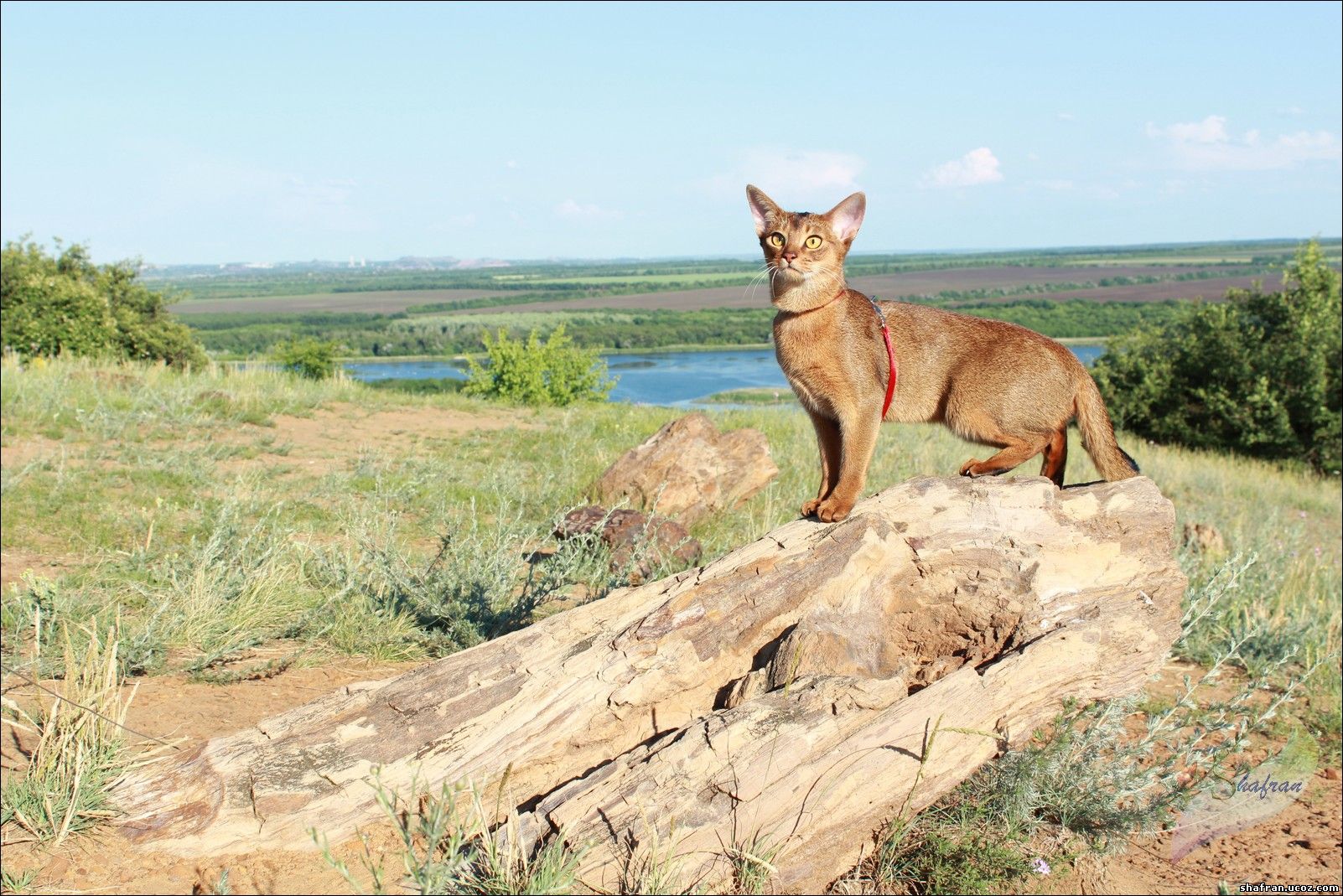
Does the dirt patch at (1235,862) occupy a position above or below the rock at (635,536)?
below

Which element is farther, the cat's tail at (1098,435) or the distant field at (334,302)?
the distant field at (334,302)

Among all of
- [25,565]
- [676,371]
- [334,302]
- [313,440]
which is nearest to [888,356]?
[25,565]

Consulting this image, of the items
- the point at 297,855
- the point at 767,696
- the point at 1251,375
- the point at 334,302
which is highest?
the point at 334,302

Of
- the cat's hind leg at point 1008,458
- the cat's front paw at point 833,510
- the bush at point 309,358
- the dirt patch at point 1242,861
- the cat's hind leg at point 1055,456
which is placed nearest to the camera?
the dirt patch at point 1242,861

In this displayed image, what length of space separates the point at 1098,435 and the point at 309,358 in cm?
2100

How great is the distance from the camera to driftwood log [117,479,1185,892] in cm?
311

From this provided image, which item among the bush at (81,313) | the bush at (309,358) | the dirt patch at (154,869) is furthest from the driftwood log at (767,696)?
the bush at (309,358)

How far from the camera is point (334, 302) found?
89.9 metres

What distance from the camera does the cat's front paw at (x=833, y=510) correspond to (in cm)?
421

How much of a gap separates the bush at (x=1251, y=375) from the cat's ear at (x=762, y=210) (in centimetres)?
2215

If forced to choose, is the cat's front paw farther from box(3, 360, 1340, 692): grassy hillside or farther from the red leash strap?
box(3, 360, 1340, 692): grassy hillside

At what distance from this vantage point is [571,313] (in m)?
62.6

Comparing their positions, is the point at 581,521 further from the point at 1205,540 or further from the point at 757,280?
the point at 1205,540

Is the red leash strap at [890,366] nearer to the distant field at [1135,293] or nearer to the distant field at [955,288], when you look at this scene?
the distant field at [955,288]
